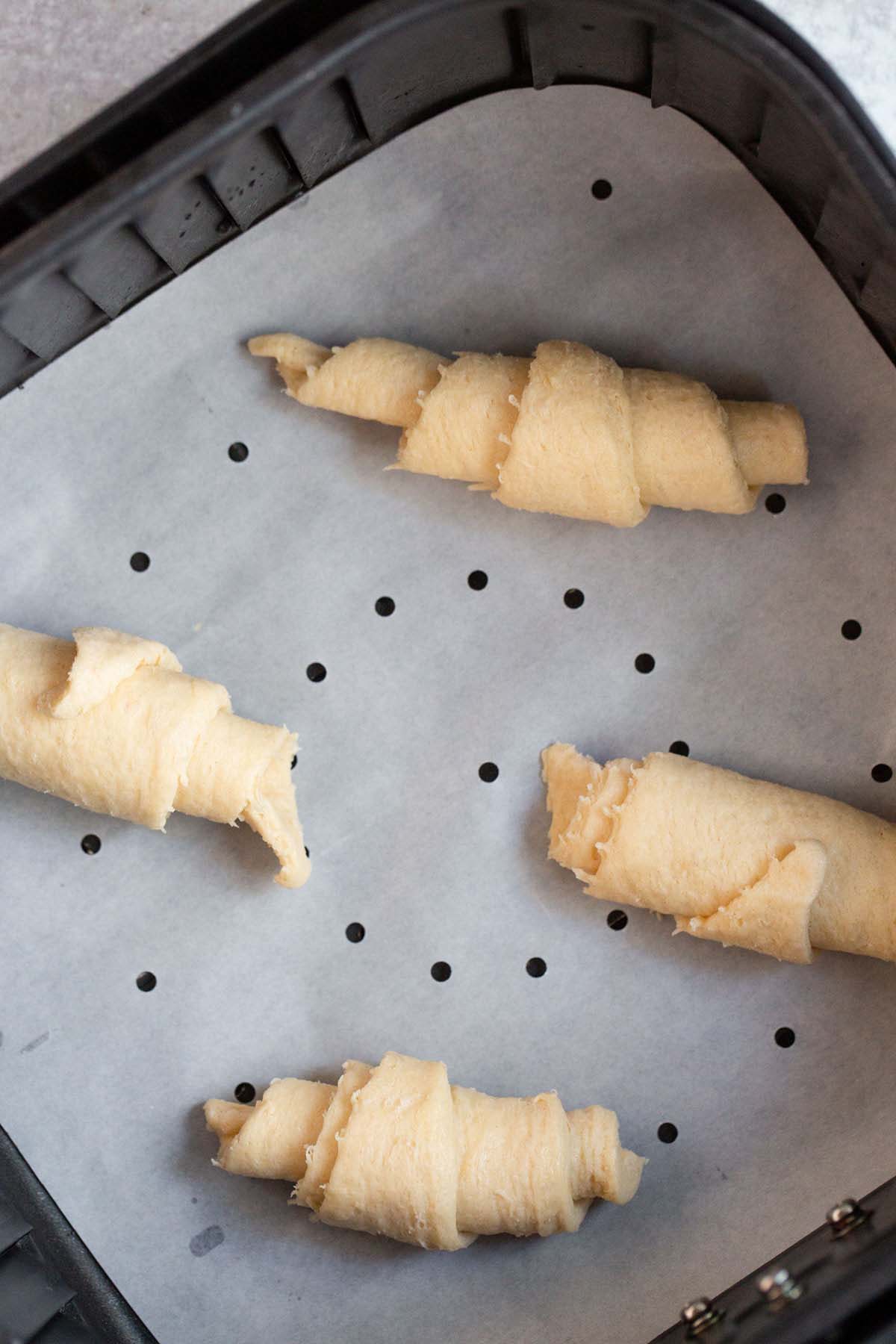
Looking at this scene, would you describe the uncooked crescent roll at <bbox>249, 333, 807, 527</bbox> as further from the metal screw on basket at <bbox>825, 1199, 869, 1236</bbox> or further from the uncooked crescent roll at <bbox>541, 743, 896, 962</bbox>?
A: the metal screw on basket at <bbox>825, 1199, 869, 1236</bbox>

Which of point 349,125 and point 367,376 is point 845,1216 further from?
point 349,125

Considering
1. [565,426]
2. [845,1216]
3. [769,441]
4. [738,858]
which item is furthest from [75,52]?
[845,1216]

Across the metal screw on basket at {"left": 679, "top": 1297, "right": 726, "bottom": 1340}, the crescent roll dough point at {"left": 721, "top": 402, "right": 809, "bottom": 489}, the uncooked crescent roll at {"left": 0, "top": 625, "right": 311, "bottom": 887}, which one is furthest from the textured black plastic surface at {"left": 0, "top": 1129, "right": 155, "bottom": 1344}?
the crescent roll dough point at {"left": 721, "top": 402, "right": 809, "bottom": 489}

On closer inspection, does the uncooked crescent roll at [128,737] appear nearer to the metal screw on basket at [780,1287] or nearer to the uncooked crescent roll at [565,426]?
the uncooked crescent roll at [565,426]

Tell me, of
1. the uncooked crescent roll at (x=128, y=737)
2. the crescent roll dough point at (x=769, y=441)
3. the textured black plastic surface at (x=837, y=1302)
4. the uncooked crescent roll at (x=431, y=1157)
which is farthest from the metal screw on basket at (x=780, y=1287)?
the crescent roll dough point at (x=769, y=441)

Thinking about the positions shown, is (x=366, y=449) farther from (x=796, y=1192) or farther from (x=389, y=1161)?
(x=796, y=1192)

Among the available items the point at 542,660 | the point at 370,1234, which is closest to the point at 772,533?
the point at 542,660
